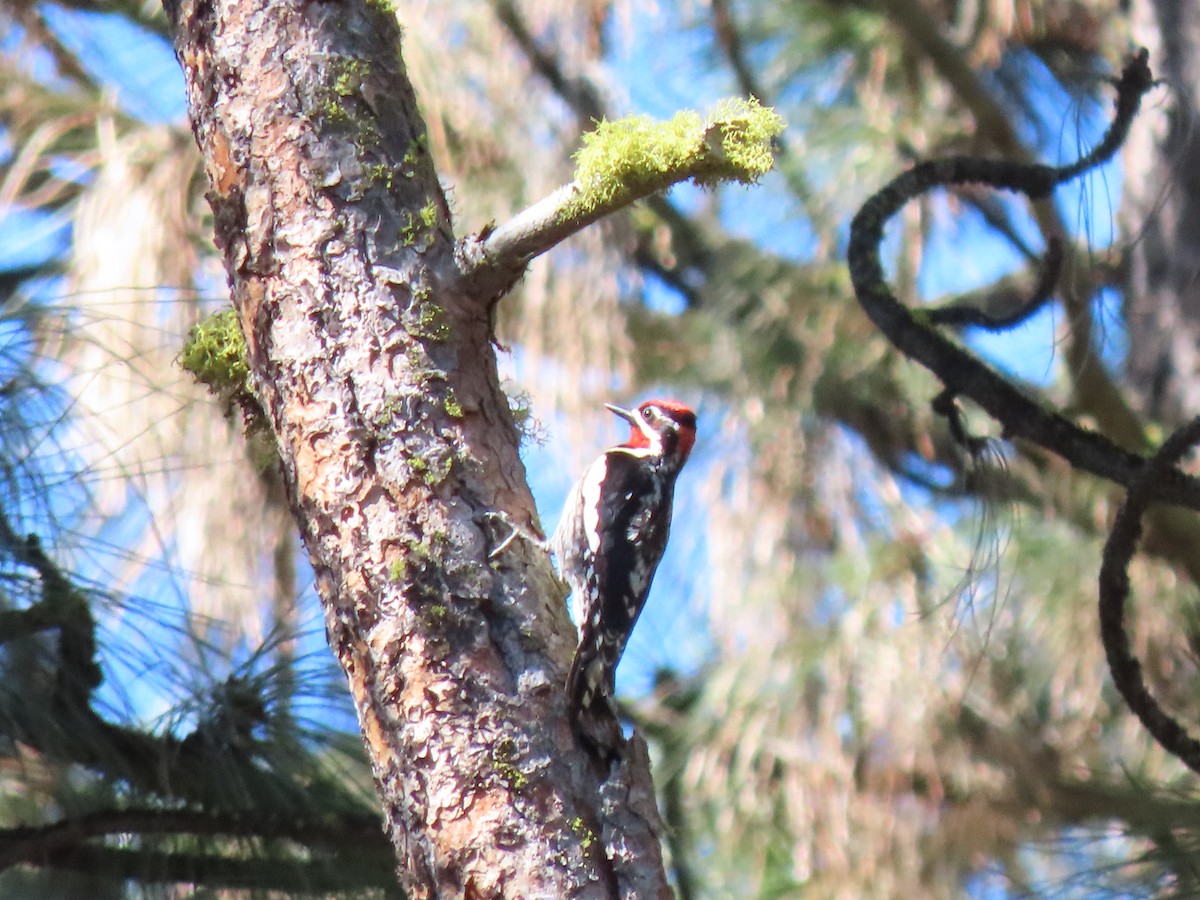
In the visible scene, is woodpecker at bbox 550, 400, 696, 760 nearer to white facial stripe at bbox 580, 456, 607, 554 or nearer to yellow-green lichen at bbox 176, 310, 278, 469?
white facial stripe at bbox 580, 456, 607, 554

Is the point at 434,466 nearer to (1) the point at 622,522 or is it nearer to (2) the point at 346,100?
(2) the point at 346,100

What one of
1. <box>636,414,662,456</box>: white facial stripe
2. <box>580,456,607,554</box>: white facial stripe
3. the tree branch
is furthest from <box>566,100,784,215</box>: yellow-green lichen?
<box>636,414,662,456</box>: white facial stripe

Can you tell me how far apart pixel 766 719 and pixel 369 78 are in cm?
234

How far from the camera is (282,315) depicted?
69.6 inches

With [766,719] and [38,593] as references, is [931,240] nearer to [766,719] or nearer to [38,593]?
[766,719]

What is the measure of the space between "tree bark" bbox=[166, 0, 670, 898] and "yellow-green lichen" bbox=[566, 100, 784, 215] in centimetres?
28

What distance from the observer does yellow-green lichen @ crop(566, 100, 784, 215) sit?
5.21 ft

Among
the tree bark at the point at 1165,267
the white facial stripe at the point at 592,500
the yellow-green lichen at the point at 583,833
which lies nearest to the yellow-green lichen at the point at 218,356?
the yellow-green lichen at the point at 583,833

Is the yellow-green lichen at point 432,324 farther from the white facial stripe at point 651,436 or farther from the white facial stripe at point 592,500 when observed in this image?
the white facial stripe at point 651,436

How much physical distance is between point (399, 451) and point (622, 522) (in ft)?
3.77

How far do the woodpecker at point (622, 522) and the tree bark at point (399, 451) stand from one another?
1.91 ft

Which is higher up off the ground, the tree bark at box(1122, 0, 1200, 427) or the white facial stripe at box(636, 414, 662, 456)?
the tree bark at box(1122, 0, 1200, 427)

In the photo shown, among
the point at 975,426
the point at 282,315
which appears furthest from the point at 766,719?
the point at 282,315

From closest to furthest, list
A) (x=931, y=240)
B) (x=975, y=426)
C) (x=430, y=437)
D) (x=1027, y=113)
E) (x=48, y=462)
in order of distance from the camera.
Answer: (x=430, y=437) → (x=48, y=462) → (x=1027, y=113) → (x=975, y=426) → (x=931, y=240)
